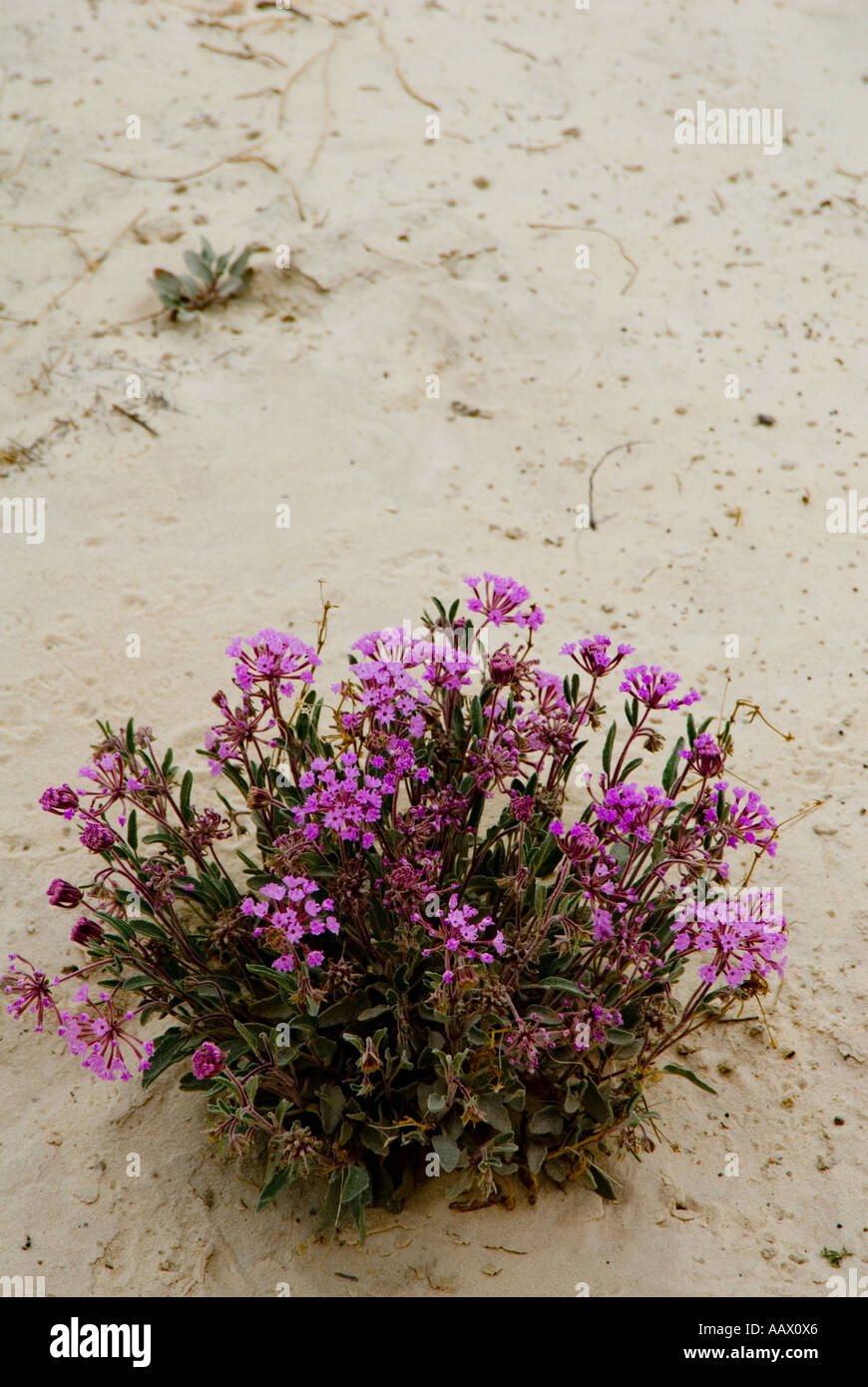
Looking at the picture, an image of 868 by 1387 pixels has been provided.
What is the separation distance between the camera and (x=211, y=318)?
5.83 metres

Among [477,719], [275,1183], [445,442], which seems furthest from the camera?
[445,442]

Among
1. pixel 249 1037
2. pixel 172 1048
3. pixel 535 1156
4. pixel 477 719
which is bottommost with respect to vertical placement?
pixel 535 1156

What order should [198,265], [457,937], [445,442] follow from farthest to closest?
[198,265] → [445,442] → [457,937]

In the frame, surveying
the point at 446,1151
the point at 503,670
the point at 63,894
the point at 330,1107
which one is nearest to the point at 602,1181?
the point at 446,1151

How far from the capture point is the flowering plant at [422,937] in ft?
8.57

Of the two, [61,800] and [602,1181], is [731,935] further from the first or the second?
[61,800]

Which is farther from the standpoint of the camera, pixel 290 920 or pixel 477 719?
pixel 477 719

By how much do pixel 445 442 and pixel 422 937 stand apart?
3.12 meters

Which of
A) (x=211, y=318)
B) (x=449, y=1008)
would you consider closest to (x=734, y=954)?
(x=449, y=1008)

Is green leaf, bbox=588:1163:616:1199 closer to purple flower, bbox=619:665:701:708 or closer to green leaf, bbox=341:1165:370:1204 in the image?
green leaf, bbox=341:1165:370:1204

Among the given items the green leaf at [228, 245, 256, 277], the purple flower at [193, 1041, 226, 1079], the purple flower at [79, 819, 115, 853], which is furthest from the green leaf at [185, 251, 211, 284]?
the purple flower at [193, 1041, 226, 1079]

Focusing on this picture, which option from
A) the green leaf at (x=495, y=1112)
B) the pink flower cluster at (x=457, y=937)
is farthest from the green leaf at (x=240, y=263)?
the green leaf at (x=495, y=1112)

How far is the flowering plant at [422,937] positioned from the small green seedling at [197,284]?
3.40m

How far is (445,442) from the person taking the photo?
5.34m
